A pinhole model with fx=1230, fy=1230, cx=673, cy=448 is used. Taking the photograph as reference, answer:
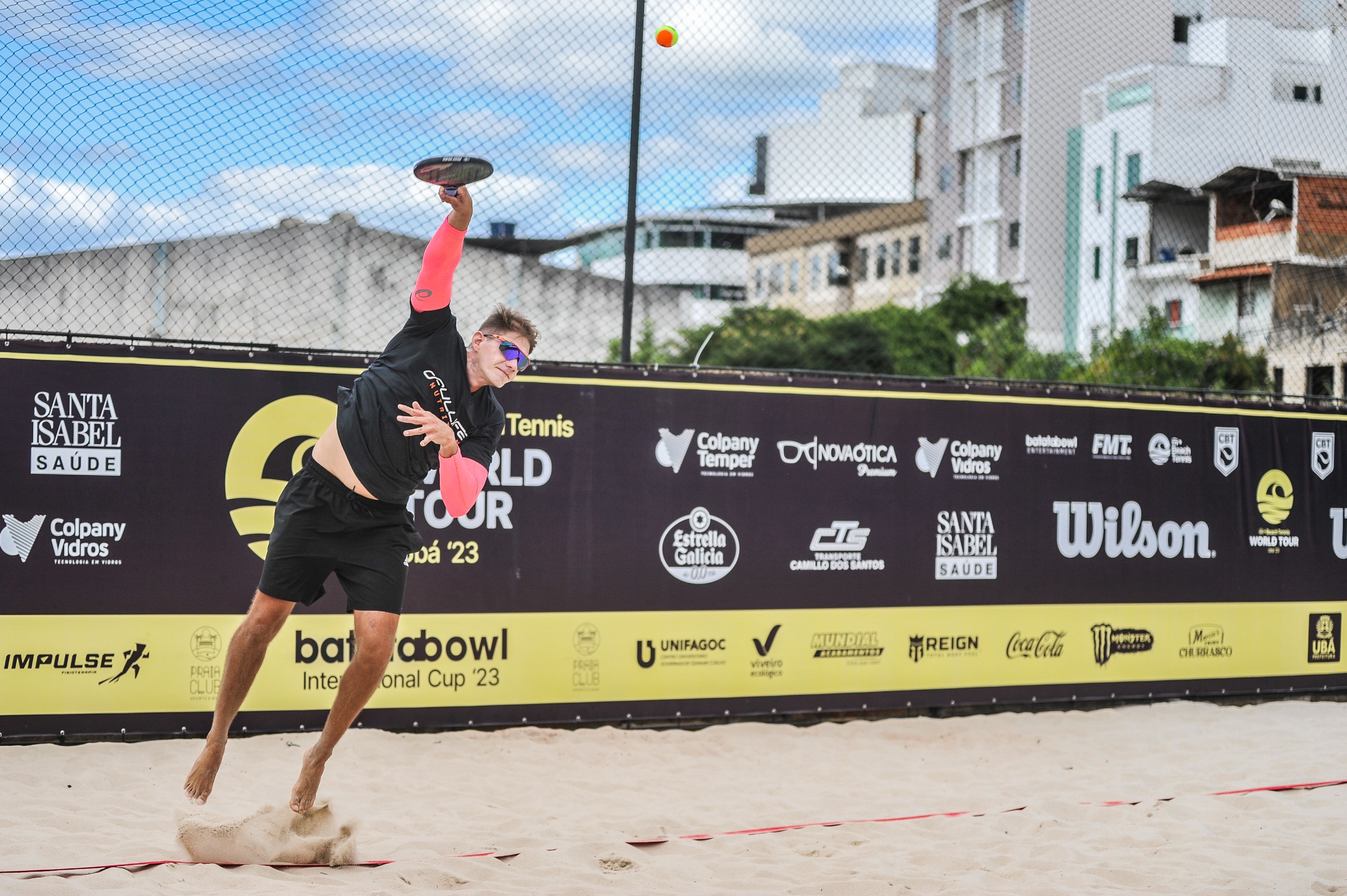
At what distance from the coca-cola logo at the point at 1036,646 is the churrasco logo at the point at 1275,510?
1686mm

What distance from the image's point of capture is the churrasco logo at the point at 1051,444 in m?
7.64

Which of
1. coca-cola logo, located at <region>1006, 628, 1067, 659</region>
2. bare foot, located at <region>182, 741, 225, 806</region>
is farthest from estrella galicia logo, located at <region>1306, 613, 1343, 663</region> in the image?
bare foot, located at <region>182, 741, 225, 806</region>

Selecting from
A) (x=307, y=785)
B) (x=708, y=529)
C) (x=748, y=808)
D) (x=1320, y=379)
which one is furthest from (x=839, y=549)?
(x=1320, y=379)

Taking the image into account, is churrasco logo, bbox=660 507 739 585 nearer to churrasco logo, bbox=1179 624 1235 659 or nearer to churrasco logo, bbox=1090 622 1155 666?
churrasco logo, bbox=1090 622 1155 666

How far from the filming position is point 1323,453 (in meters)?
8.42

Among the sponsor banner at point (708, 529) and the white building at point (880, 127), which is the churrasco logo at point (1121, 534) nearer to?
the sponsor banner at point (708, 529)

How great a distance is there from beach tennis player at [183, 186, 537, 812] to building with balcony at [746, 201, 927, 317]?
49.6 metres

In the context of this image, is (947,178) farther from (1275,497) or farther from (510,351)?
(510,351)

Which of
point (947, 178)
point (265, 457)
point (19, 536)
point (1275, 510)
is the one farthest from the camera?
point (947, 178)

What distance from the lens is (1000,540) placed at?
7.54 meters

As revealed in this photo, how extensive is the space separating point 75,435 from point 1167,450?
21.1 ft

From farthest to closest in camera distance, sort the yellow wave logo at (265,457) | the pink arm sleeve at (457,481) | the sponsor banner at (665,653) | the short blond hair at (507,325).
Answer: the yellow wave logo at (265,457)
the sponsor banner at (665,653)
the short blond hair at (507,325)
the pink arm sleeve at (457,481)

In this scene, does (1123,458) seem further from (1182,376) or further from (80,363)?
(1182,376)

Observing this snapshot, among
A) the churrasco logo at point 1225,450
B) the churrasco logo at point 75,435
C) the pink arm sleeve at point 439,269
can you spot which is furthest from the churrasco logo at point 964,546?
the churrasco logo at point 75,435
